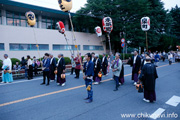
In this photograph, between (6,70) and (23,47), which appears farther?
(23,47)

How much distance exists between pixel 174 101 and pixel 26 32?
54.7 feet

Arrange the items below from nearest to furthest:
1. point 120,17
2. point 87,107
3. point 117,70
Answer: point 87,107, point 117,70, point 120,17

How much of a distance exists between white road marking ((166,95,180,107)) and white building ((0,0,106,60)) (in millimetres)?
11503

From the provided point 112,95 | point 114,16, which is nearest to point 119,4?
point 114,16

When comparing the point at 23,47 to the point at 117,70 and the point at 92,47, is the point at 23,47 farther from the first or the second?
the point at 117,70

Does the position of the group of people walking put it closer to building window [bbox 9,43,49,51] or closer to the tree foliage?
building window [bbox 9,43,49,51]

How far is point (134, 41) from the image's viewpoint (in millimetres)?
24141

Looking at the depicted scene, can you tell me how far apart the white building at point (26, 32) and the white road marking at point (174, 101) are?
37.7ft

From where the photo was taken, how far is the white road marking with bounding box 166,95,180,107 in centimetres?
454

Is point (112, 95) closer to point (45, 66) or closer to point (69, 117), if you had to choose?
point (69, 117)

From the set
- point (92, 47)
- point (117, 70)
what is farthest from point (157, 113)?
point (92, 47)

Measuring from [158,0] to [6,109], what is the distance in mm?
33416

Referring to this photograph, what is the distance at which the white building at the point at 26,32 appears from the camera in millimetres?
14742

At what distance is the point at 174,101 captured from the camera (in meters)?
4.77
